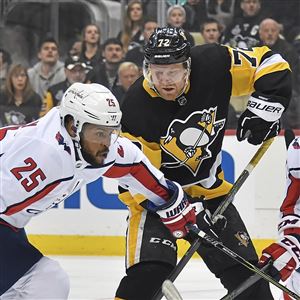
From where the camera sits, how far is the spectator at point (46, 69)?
19.0 feet

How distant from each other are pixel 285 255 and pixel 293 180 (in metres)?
0.27

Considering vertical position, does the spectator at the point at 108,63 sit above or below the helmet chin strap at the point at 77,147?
below

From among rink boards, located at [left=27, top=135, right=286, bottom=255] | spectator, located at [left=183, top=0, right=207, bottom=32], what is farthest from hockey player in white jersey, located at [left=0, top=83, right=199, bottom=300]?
spectator, located at [left=183, top=0, right=207, bottom=32]

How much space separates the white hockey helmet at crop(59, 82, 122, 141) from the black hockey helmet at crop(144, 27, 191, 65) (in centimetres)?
34

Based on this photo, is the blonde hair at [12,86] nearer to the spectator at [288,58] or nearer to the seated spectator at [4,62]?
the seated spectator at [4,62]

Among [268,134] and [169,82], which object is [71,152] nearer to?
[169,82]

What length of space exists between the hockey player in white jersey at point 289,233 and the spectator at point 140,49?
242 centimetres

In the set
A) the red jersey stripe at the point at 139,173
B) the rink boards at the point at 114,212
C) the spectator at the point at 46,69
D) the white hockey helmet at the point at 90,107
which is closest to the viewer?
the white hockey helmet at the point at 90,107

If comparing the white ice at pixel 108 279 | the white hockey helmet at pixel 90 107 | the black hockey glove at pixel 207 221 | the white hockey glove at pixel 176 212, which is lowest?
the white ice at pixel 108 279

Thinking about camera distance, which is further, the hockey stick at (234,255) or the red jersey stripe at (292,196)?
the red jersey stripe at (292,196)

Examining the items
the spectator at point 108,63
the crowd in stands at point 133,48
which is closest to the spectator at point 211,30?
the crowd in stands at point 133,48

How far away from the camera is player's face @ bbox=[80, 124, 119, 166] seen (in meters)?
2.83

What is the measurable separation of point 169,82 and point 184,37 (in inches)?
7.6

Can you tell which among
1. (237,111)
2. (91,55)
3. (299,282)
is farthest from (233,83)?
(91,55)
